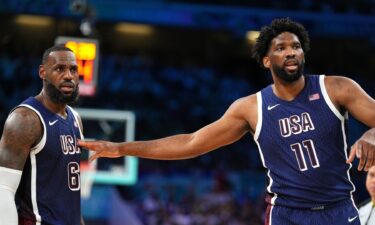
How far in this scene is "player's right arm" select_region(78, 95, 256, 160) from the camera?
5.16m

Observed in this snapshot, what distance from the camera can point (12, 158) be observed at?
4.55 meters

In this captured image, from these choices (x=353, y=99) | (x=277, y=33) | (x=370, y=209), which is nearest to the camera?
(x=353, y=99)

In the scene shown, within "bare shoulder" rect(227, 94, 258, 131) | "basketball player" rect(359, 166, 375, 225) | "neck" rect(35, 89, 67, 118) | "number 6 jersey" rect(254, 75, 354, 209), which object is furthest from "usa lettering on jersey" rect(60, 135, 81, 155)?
"basketball player" rect(359, 166, 375, 225)

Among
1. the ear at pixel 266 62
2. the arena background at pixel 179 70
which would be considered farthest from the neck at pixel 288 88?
the arena background at pixel 179 70

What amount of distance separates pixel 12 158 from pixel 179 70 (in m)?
→ 13.8

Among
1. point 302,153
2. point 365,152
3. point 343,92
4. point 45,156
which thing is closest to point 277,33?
point 343,92

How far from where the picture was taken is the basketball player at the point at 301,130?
4.71 m

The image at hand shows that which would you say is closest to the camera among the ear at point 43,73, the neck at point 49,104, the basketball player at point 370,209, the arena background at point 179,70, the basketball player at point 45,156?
the basketball player at point 45,156

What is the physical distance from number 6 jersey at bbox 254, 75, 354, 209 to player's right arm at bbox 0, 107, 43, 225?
1632mm

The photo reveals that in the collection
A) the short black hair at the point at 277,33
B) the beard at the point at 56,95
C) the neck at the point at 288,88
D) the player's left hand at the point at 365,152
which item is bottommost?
the player's left hand at the point at 365,152

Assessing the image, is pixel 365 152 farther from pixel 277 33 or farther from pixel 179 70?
pixel 179 70

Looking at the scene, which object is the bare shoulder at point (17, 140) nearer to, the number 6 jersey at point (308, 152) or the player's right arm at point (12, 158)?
the player's right arm at point (12, 158)

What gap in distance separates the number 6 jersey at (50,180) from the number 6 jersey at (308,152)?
1.36m

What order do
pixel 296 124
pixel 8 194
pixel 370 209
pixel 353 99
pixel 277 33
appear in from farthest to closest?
pixel 370 209 < pixel 277 33 < pixel 296 124 < pixel 353 99 < pixel 8 194
